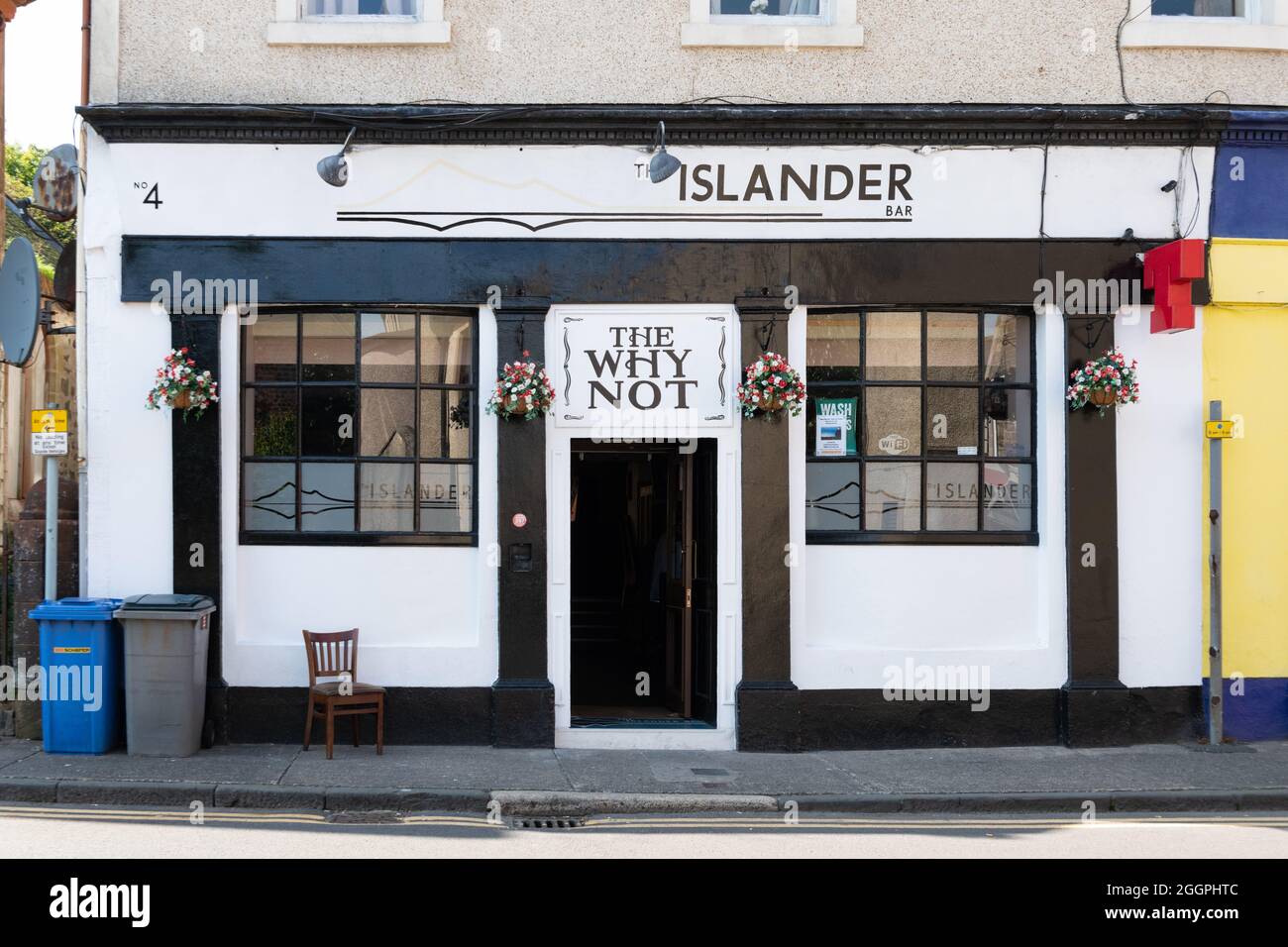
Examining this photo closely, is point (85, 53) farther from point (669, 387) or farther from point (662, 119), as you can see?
point (669, 387)

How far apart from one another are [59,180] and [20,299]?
1193 millimetres

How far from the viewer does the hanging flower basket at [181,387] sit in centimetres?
954

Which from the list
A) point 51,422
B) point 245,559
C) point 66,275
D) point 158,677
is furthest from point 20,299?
point 158,677

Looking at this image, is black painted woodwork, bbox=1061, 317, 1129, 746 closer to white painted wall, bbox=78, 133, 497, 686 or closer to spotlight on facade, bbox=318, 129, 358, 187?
white painted wall, bbox=78, 133, 497, 686

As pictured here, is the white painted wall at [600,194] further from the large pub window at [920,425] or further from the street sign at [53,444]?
the street sign at [53,444]

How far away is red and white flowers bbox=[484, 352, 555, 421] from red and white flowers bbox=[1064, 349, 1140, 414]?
4362 mm

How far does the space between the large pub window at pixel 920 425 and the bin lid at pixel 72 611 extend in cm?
568

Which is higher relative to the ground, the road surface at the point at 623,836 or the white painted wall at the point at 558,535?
the white painted wall at the point at 558,535

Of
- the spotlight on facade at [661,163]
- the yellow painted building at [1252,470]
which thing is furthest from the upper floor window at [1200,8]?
the spotlight on facade at [661,163]

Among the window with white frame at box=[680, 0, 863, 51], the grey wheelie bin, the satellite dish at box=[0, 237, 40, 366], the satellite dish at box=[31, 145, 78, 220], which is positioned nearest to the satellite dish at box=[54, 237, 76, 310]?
the satellite dish at box=[31, 145, 78, 220]

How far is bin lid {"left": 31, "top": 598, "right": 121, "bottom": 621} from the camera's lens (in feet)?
30.1

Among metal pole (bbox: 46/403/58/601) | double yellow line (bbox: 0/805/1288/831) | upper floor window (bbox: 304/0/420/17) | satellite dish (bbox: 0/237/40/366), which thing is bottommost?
double yellow line (bbox: 0/805/1288/831)

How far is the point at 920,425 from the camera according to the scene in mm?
10312

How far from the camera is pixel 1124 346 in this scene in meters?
10.2
